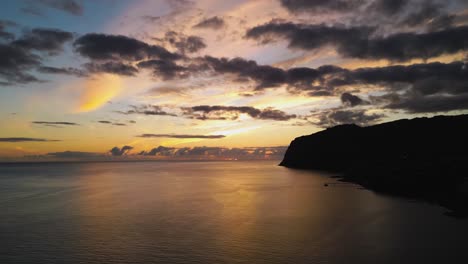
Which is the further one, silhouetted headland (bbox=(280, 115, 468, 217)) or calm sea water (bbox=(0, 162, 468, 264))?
silhouetted headland (bbox=(280, 115, 468, 217))

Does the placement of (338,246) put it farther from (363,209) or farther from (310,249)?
(363,209)

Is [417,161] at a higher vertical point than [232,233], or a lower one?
higher

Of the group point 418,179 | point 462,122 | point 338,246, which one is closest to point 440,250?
point 338,246

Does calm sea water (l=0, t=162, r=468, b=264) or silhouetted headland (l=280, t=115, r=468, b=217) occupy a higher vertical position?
silhouetted headland (l=280, t=115, r=468, b=217)

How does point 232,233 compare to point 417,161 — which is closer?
point 232,233

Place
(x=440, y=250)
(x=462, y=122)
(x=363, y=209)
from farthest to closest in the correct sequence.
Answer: (x=462, y=122) < (x=363, y=209) < (x=440, y=250)

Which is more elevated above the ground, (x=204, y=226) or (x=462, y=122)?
(x=462, y=122)

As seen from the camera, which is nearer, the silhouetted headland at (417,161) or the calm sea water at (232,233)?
the calm sea water at (232,233)

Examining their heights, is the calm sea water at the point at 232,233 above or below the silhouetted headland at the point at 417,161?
below
